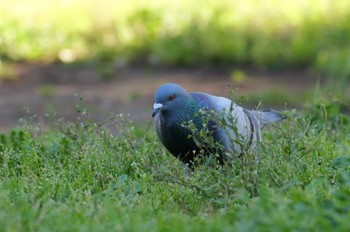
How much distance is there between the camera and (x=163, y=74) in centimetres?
1016

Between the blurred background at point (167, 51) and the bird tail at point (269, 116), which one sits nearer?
the bird tail at point (269, 116)

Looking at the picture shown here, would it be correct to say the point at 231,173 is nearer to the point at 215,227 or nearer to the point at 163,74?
the point at 215,227

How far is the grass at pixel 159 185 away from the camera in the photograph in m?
3.71

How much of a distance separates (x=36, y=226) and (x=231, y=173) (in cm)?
114

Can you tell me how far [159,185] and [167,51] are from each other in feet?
19.5

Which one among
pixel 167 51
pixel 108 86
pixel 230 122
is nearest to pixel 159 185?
pixel 230 122

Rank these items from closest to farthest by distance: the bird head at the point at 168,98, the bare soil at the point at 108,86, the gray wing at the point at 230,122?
the gray wing at the point at 230,122 → the bird head at the point at 168,98 → the bare soil at the point at 108,86

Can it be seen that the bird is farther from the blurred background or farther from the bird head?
the blurred background

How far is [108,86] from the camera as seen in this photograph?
977 centimetres

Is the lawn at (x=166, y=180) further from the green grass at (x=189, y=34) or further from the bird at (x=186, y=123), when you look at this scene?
the green grass at (x=189, y=34)

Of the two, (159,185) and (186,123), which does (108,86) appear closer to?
(186,123)

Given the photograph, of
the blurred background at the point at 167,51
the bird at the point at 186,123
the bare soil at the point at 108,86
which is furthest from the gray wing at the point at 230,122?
the blurred background at the point at 167,51

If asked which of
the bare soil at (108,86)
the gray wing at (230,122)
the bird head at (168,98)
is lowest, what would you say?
the bare soil at (108,86)

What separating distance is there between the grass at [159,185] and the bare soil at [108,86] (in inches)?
114
